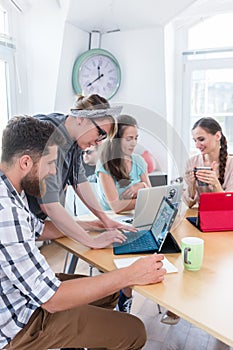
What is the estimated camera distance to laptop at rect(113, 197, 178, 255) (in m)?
1.36

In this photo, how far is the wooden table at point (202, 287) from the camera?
0.91 metres

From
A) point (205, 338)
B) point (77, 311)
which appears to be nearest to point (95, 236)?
point (77, 311)

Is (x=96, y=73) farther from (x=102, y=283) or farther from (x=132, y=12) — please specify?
(x=102, y=283)

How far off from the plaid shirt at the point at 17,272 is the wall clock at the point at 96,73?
2253 millimetres

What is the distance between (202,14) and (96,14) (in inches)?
40.7

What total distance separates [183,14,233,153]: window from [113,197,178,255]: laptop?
2.42 meters

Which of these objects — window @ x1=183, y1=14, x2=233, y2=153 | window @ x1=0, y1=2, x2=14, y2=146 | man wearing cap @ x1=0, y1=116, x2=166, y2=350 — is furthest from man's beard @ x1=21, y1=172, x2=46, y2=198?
window @ x1=183, y1=14, x2=233, y2=153

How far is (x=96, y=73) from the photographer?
324 centimetres

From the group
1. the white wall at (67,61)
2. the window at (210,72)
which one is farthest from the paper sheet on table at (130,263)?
the window at (210,72)

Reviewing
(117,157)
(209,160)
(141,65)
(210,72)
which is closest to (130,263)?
(117,157)

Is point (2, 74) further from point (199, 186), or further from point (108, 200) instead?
point (199, 186)

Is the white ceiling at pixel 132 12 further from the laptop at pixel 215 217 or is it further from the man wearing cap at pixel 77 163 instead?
the laptop at pixel 215 217

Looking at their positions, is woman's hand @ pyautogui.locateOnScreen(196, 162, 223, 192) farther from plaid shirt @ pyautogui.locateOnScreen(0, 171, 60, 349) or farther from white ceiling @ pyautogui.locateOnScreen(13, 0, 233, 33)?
white ceiling @ pyautogui.locateOnScreen(13, 0, 233, 33)

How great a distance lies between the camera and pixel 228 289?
3.51ft
